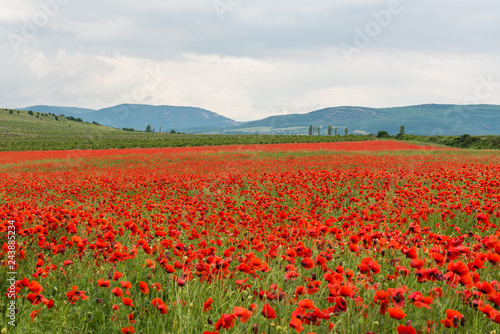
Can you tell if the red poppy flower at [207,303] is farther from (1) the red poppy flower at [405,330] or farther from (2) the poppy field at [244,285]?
(1) the red poppy flower at [405,330]

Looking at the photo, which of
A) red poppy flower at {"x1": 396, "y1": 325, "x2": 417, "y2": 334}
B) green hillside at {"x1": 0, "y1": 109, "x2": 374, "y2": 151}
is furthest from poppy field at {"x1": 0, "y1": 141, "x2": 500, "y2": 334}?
green hillside at {"x1": 0, "y1": 109, "x2": 374, "y2": 151}

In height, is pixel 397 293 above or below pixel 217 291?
above

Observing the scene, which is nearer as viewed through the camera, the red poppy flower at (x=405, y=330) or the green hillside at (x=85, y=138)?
the red poppy flower at (x=405, y=330)

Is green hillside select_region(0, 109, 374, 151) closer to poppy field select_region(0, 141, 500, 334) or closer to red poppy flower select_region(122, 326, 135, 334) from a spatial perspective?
poppy field select_region(0, 141, 500, 334)

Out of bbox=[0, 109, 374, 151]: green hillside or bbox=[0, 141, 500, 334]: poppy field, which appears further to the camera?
bbox=[0, 109, 374, 151]: green hillside

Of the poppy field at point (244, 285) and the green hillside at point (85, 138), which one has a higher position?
the green hillside at point (85, 138)

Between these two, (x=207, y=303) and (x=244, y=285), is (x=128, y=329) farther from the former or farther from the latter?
(x=244, y=285)

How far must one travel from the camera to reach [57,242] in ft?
13.1

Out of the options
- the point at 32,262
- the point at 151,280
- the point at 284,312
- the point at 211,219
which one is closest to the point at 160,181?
the point at 211,219

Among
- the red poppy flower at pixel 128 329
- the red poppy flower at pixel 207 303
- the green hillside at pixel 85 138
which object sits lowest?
the red poppy flower at pixel 128 329

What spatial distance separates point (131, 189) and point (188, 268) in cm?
787

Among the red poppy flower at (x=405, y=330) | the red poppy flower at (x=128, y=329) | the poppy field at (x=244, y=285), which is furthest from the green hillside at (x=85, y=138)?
the red poppy flower at (x=405, y=330)

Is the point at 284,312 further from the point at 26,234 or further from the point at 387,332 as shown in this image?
the point at 26,234

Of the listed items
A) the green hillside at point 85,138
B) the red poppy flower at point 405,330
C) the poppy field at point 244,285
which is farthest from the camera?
the green hillside at point 85,138
